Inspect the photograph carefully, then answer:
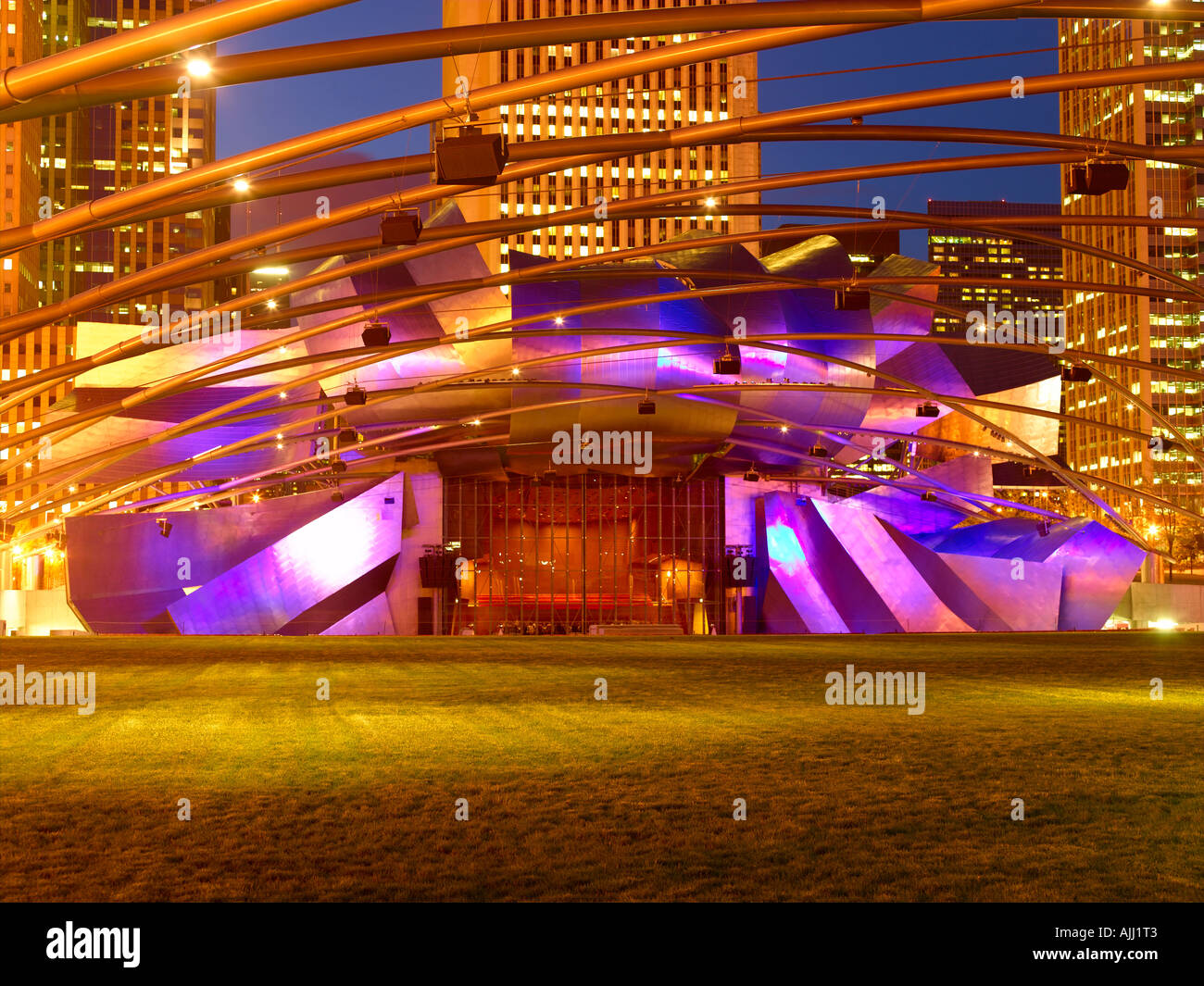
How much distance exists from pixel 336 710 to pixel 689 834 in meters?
8.54

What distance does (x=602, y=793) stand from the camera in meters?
9.48

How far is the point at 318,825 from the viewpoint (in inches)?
324

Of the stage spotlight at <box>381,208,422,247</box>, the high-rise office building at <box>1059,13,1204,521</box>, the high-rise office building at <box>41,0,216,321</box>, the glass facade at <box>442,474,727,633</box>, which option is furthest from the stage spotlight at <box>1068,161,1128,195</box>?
the high-rise office building at <box>41,0,216,321</box>

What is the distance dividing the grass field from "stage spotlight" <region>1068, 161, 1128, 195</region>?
6.76 m

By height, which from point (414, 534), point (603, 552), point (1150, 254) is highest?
point (1150, 254)

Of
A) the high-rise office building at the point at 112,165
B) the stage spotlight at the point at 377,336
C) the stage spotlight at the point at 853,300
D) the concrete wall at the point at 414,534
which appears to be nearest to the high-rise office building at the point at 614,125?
the high-rise office building at the point at 112,165

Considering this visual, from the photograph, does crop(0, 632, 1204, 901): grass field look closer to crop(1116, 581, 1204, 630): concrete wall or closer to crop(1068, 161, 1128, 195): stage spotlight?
crop(1068, 161, 1128, 195): stage spotlight

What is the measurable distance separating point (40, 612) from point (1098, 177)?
48.2 meters

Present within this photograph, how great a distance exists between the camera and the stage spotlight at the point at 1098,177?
15836mm

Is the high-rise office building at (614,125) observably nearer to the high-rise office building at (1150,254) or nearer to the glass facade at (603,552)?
the high-rise office building at (1150,254)

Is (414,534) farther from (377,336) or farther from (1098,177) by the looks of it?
(1098,177)

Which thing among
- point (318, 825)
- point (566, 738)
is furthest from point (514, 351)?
point (318, 825)

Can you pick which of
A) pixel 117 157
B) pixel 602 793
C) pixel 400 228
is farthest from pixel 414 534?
pixel 117 157
